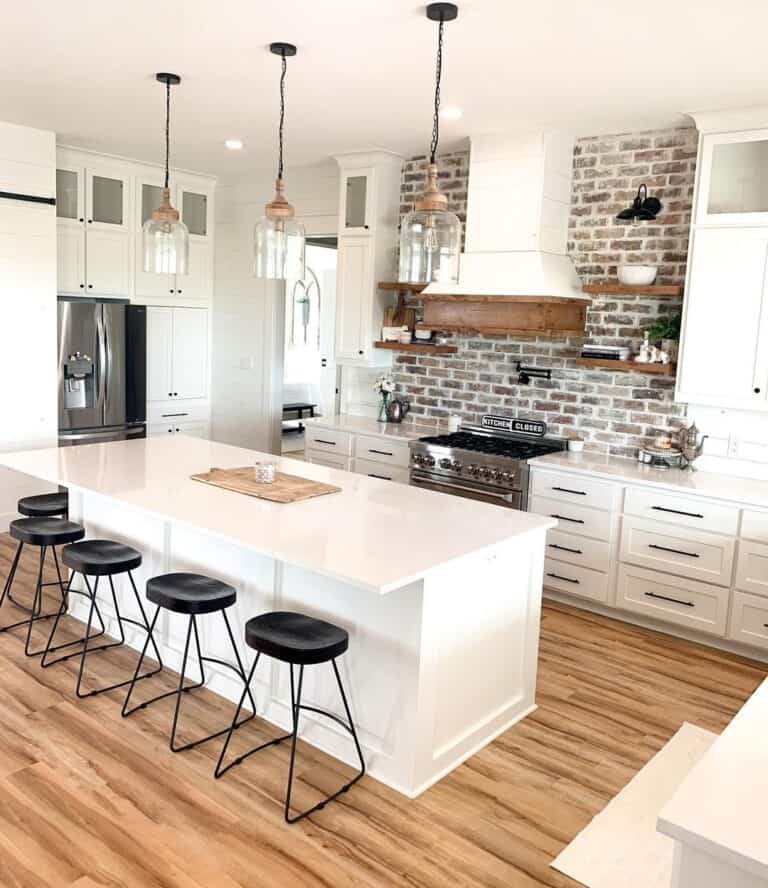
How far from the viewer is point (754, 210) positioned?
416 centimetres

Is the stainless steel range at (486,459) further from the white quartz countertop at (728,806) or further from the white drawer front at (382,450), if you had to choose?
the white quartz countertop at (728,806)

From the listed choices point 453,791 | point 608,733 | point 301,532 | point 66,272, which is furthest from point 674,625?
point 66,272

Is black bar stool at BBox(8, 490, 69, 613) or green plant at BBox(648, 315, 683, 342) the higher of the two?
green plant at BBox(648, 315, 683, 342)

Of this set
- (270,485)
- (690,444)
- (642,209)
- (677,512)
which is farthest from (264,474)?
(642,209)

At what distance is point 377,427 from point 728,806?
445 cm

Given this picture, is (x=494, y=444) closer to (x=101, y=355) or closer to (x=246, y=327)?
(x=246, y=327)

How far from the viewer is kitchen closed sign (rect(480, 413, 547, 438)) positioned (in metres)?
5.28

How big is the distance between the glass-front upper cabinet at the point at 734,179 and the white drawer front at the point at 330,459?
108 inches

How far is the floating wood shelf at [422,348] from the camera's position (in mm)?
5617

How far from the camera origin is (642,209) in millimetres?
4566

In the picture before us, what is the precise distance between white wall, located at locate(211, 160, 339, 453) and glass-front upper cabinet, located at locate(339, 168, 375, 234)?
2.42 ft

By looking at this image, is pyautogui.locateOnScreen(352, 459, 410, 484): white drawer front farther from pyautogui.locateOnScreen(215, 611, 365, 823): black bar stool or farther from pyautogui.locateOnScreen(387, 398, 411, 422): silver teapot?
pyautogui.locateOnScreen(215, 611, 365, 823): black bar stool

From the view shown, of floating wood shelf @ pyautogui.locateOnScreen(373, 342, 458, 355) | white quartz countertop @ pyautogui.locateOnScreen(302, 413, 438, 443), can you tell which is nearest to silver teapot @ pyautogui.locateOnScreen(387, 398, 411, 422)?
white quartz countertop @ pyautogui.locateOnScreen(302, 413, 438, 443)

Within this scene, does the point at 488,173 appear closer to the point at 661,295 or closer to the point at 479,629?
the point at 661,295
